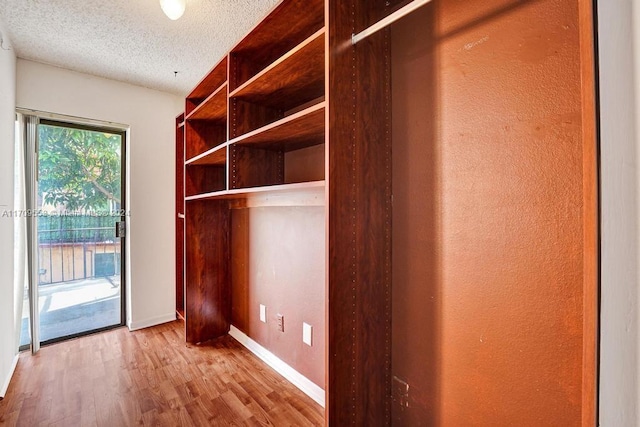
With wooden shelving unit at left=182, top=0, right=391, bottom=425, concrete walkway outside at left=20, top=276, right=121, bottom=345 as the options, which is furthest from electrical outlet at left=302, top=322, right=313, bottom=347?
concrete walkway outside at left=20, top=276, right=121, bottom=345

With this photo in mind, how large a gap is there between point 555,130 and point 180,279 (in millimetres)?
3318

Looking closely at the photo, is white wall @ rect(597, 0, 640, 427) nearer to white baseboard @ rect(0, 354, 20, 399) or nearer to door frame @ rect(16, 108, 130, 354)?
white baseboard @ rect(0, 354, 20, 399)

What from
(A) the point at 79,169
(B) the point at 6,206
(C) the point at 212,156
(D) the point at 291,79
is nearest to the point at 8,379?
(B) the point at 6,206

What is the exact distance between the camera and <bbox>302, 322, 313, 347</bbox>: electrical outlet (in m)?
1.80

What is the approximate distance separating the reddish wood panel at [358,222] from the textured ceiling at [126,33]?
0.77 meters

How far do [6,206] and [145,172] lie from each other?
1.11 meters

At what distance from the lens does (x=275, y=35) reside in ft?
4.99

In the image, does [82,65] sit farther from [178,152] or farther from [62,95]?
[178,152]

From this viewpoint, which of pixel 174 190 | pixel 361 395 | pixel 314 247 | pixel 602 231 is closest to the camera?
pixel 602 231

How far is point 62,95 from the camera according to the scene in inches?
96.6

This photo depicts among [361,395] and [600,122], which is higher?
[600,122]

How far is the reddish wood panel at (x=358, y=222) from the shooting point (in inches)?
42.1

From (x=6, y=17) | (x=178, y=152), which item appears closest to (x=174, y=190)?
(x=178, y=152)

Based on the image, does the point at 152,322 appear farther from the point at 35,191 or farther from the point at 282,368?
the point at 282,368
